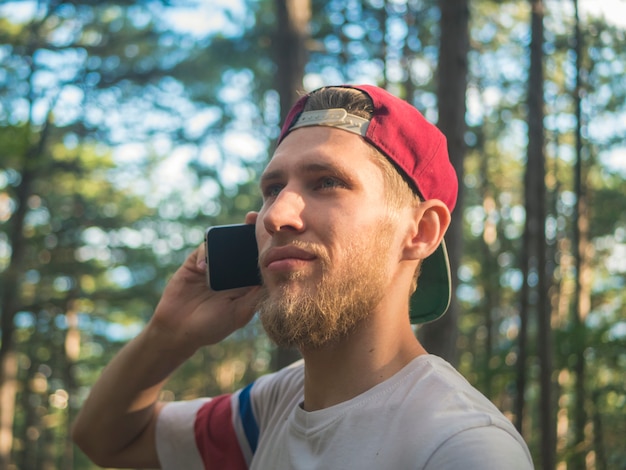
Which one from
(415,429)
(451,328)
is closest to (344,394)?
(415,429)

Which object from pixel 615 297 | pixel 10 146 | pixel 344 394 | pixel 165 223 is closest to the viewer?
pixel 344 394

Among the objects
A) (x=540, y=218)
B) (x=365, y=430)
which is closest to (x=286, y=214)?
(x=365, y=430)

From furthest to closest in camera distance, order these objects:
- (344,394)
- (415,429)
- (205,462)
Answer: (205,462), (344,394), (415,429)

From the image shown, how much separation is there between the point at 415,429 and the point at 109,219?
626 inches

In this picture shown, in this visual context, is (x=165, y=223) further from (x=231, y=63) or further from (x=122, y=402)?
(x=122, y=402)

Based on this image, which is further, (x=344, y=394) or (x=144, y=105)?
(x=144, y=105)

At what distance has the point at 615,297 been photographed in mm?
19766

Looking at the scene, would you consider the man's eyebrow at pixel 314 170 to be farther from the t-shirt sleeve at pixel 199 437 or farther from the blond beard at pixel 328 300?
the t-shirt sleeve at pixel 199 437

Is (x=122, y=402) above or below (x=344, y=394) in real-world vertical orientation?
below

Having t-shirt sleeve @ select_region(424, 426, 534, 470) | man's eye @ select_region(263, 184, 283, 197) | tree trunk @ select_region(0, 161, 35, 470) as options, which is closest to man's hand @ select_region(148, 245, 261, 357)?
man's eye @ select_region(263, 184, 283, 197)

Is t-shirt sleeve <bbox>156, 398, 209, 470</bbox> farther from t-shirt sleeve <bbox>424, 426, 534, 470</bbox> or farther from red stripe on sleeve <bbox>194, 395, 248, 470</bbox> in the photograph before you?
t-shirt sleeve <bbox>424, 426, 534, 470</bbox>

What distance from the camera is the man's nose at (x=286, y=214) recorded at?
1852 millimetres

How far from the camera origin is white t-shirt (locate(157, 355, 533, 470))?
1.50 metres

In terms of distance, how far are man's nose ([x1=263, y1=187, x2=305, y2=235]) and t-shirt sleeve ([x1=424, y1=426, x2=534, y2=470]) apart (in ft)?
2.32
